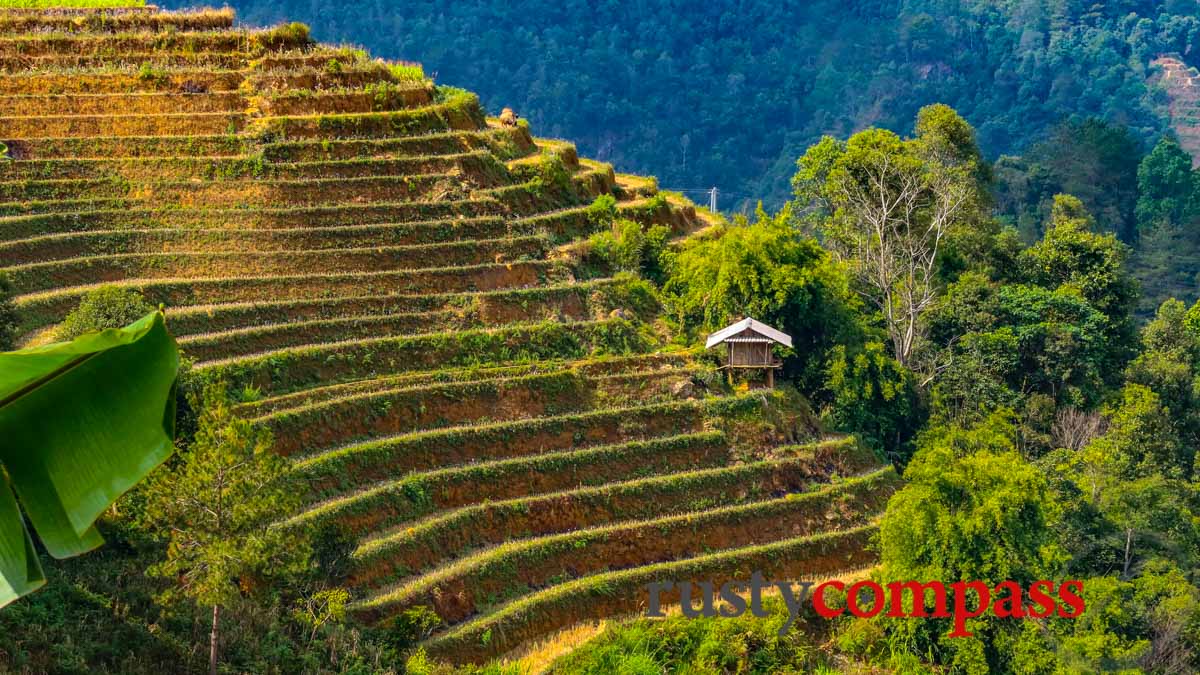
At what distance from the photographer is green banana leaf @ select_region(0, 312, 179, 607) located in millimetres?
7559

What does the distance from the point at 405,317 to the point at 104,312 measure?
5795 millimetres

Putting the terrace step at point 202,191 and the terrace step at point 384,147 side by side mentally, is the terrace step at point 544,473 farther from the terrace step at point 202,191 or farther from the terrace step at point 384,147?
the terrace step at point 384,147

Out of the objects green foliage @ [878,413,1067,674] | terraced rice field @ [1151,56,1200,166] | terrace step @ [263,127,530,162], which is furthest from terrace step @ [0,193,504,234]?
terraced rice field @ [1151,56,1200,166]

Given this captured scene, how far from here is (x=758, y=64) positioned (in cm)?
9481

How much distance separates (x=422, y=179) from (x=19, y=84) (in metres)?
8.50

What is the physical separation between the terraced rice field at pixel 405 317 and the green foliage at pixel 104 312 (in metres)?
1.37

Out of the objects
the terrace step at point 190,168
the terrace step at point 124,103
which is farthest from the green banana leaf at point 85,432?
the terrace step at point 124,103

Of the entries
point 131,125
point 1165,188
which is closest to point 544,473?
point 131,125

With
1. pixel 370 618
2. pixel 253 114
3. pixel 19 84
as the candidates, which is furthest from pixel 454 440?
pixel 19 84

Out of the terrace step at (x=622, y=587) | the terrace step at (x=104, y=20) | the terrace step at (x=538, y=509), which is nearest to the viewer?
the terrace step at (x=622, y=587)

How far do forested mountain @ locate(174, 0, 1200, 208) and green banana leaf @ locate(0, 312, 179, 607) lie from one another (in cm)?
7640

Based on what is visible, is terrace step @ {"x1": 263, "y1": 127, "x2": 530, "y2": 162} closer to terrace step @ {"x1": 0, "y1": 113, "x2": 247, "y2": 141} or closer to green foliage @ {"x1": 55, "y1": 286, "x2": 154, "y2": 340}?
terrace step @ {"x1": 0, "y1": 113, "x2": 247, "y2": 141}

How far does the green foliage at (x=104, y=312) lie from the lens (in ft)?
81.5

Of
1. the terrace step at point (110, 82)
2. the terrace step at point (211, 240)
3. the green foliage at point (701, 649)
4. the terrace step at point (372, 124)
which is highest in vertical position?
the terrace step at point (110, 82)
